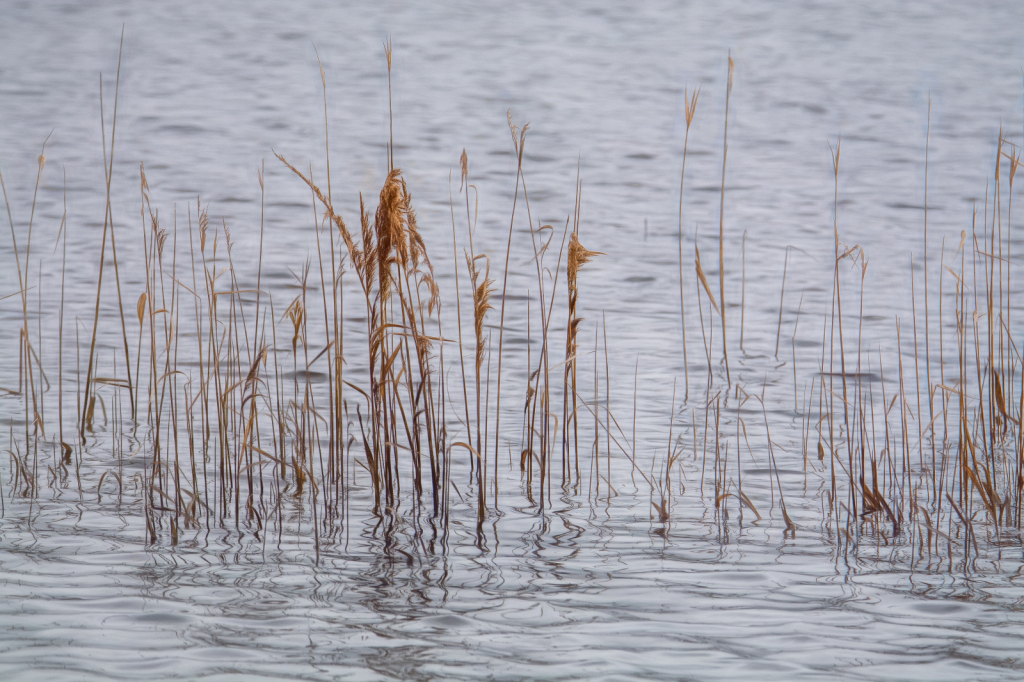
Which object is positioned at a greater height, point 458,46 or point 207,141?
point 458,46

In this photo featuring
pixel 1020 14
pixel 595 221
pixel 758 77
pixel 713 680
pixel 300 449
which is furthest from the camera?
pixel 1020 14

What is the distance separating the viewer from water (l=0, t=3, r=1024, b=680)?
2592mm

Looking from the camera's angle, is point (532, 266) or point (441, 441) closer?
point (441, 441)

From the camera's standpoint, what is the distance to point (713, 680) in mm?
2439

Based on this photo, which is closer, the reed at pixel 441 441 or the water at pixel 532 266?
the water at pixel 532 266

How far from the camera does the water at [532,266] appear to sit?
2.59 meters

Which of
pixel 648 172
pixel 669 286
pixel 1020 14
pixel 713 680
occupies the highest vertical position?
pixel 1020 14

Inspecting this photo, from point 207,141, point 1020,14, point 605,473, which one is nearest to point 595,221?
point 207,141

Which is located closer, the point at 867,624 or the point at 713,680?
the point at 713,680

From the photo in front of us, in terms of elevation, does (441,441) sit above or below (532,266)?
below

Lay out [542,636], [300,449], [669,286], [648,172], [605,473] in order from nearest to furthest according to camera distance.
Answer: [542,636] < [300,449] < [605,473] < [669,286] < [648,172]

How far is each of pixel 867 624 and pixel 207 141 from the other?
8992 millimetres

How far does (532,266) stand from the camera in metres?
7.46

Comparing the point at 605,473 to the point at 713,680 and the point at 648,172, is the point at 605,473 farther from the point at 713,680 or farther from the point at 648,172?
the point at 648,172
